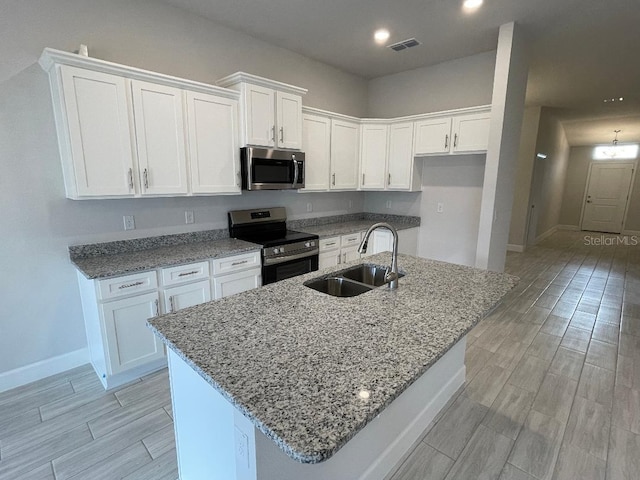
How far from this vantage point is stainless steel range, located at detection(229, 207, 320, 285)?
119 inches

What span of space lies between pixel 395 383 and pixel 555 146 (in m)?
8.96

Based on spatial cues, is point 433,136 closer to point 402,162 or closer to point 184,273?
point 402,162

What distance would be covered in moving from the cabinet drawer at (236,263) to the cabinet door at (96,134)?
88 cm

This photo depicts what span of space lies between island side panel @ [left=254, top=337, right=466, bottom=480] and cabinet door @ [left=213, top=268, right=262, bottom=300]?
161 cm

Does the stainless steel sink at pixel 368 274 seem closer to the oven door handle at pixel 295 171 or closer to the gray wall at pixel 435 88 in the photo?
the oven door handle at pixel 295 171

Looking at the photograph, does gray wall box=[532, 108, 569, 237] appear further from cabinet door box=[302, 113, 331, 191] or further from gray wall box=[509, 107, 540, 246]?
cabinet door box=[302, 113, 331, 191]

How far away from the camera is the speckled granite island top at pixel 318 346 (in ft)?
2.61

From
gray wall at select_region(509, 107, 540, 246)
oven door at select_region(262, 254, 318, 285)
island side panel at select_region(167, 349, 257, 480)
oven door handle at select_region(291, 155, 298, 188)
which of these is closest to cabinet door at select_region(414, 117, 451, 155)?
oven door handle at select_region(291, 155, 298, 188)

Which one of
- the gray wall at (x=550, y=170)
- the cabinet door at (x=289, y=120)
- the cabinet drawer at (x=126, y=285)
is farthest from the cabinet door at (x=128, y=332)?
the gray wall at (x=550, y=170)

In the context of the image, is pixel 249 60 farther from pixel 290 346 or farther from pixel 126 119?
pixel 290 346

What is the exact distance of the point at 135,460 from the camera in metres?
1.76

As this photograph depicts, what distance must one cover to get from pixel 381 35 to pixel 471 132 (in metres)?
1.39

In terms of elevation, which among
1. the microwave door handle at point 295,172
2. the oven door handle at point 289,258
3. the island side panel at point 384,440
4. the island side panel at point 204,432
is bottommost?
the island side panel at point 384,440

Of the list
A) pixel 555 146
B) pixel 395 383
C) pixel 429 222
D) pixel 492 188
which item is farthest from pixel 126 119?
pixel 555 146
